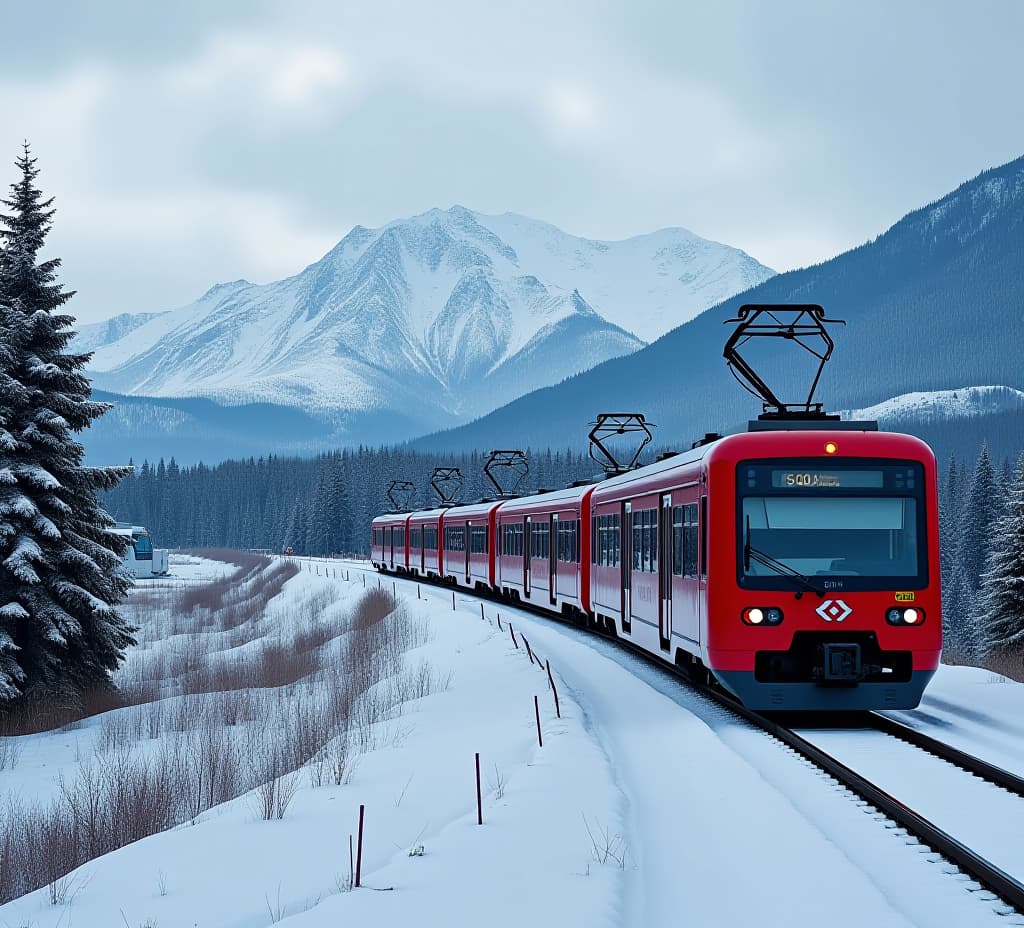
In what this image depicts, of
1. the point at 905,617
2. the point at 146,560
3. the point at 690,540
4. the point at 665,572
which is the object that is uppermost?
the point at 690,540

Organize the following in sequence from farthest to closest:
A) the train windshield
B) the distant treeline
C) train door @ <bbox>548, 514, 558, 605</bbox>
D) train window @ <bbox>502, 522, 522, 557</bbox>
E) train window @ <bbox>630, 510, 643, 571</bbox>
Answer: the distant treeline < train window @ <bbox>502, 522, 522, 557</bbox> < train door @ <bbox>548, 514, 558, 605</bbox> < train window @ <bbox>630, 510, 643, 571</bbox> < the train windshield

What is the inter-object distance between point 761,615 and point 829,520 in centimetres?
128

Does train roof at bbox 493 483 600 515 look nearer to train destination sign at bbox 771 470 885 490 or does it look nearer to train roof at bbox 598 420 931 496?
train roof at bbox 598 420 931 496

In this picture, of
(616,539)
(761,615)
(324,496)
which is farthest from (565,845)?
(324,496)

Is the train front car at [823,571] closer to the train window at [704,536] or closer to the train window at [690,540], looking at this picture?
the train window at [704,536]

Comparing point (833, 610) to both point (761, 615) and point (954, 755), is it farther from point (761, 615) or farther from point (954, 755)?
point (954, 755)

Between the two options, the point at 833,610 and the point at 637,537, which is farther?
the point at 637,537

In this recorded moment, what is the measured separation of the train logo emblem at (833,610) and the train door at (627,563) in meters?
7.05

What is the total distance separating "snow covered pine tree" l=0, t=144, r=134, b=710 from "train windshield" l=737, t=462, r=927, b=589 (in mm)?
14500

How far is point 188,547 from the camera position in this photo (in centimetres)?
19725

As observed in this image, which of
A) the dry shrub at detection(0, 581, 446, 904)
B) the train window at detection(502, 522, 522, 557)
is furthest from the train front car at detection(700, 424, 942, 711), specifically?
the train window at detection(502, 522, 522, 557)

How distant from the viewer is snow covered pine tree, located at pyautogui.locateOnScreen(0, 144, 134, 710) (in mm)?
23109

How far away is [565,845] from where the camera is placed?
27.7 feet

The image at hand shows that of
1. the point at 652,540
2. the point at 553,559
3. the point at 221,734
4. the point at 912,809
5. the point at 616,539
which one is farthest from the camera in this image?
the point at 553,559
